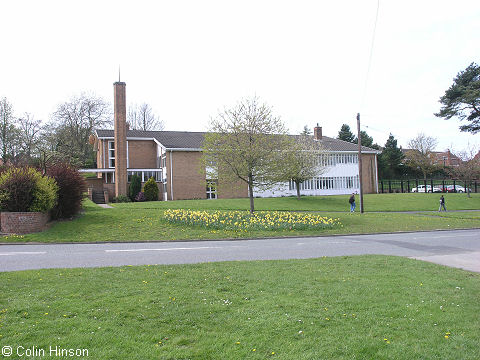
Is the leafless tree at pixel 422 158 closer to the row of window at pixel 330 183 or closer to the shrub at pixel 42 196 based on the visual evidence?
the row of window at pixel 330 183

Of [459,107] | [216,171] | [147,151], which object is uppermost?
[459,107]

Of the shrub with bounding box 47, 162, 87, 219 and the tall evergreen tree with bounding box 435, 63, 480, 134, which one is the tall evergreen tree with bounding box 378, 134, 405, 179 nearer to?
the tall evergreen tree with bounding box 435, 63, 480, 134

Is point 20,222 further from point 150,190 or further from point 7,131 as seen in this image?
point 7,131

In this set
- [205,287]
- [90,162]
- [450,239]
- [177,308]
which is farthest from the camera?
[90,162]

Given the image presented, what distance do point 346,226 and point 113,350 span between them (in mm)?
17464

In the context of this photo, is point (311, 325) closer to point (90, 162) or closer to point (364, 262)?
point (364, 262)

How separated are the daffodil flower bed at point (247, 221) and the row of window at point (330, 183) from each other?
26.0 meters

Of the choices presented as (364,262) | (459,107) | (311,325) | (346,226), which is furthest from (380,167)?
(311,325)

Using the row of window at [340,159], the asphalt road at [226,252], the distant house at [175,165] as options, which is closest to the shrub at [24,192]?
the asphalt road at [226,252]

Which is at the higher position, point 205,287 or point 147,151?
point 147,151

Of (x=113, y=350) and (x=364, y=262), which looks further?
(x=364, y=262)

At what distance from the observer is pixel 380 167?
230 feet

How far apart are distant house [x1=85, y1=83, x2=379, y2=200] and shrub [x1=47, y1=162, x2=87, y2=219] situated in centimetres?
1337

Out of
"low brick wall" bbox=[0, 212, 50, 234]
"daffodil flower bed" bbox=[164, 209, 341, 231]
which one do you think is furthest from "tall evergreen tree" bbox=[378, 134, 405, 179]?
"low brick wall" bbox=[0, 212, 50, 234]
